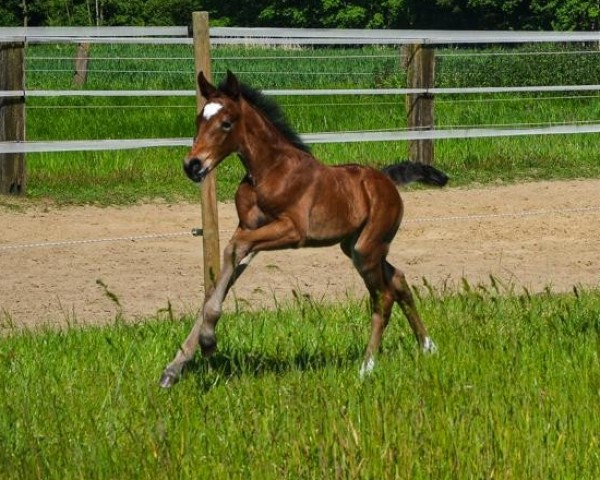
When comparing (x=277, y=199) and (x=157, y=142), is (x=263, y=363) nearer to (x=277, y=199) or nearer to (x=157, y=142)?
(x=277, y=199)

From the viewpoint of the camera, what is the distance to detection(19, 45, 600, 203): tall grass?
1424 cm

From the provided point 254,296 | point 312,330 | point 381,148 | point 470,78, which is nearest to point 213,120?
point 312,330

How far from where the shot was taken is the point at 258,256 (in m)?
11.6

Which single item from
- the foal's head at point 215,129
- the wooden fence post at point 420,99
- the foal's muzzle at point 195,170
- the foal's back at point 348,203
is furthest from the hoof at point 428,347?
the wooden fence post at point 420,99

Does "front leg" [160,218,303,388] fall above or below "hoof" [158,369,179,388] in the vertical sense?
above

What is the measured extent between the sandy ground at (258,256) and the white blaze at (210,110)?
271 cm

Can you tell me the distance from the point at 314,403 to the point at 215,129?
1.21 m

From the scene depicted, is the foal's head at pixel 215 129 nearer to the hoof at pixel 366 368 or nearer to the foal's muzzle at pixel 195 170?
the foal's muzzle at pixel 195 170

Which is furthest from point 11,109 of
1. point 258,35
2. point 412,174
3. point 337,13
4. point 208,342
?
point 337,13

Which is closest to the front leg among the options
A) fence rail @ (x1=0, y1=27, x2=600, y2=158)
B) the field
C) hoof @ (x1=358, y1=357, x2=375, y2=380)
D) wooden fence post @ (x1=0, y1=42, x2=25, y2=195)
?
the field

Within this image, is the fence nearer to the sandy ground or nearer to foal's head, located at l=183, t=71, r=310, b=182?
the sandy ground

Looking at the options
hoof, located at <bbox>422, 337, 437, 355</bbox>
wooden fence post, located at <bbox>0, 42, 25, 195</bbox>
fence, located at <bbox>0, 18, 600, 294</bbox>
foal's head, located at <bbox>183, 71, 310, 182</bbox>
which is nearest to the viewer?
foal's head, located at <bbox>183, 71, 310, 182</bbox>

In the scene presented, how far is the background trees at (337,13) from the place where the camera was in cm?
6431

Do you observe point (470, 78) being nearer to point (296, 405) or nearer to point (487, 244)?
point (487, 244)
